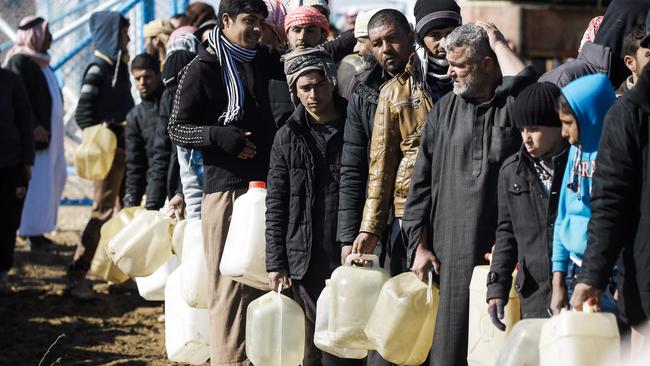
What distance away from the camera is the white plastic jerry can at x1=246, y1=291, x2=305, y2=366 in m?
5.87

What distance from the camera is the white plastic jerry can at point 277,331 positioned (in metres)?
5.87

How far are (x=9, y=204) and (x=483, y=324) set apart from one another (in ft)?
18.8

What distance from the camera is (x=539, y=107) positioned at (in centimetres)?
450

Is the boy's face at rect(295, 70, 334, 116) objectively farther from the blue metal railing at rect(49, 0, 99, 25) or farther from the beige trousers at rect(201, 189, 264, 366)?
the blue metal railing at rect(49, 0, 99, 25)

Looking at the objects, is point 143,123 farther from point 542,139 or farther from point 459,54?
point 542,139

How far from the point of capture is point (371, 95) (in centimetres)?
567

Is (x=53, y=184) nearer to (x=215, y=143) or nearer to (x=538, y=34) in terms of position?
(x=215, y=143)

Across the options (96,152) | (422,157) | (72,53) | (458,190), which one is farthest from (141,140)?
(72,53)

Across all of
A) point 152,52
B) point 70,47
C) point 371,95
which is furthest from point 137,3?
point 371,95

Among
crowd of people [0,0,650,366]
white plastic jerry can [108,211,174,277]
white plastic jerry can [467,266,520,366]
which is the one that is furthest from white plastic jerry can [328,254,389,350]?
white plastic jerry can [108,211,174,277]

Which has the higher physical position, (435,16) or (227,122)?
(435,16)

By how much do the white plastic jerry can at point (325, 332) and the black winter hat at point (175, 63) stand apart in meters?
2.15

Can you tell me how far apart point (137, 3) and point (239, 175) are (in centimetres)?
685

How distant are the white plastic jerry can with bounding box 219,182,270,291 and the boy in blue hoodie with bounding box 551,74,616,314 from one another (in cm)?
198
